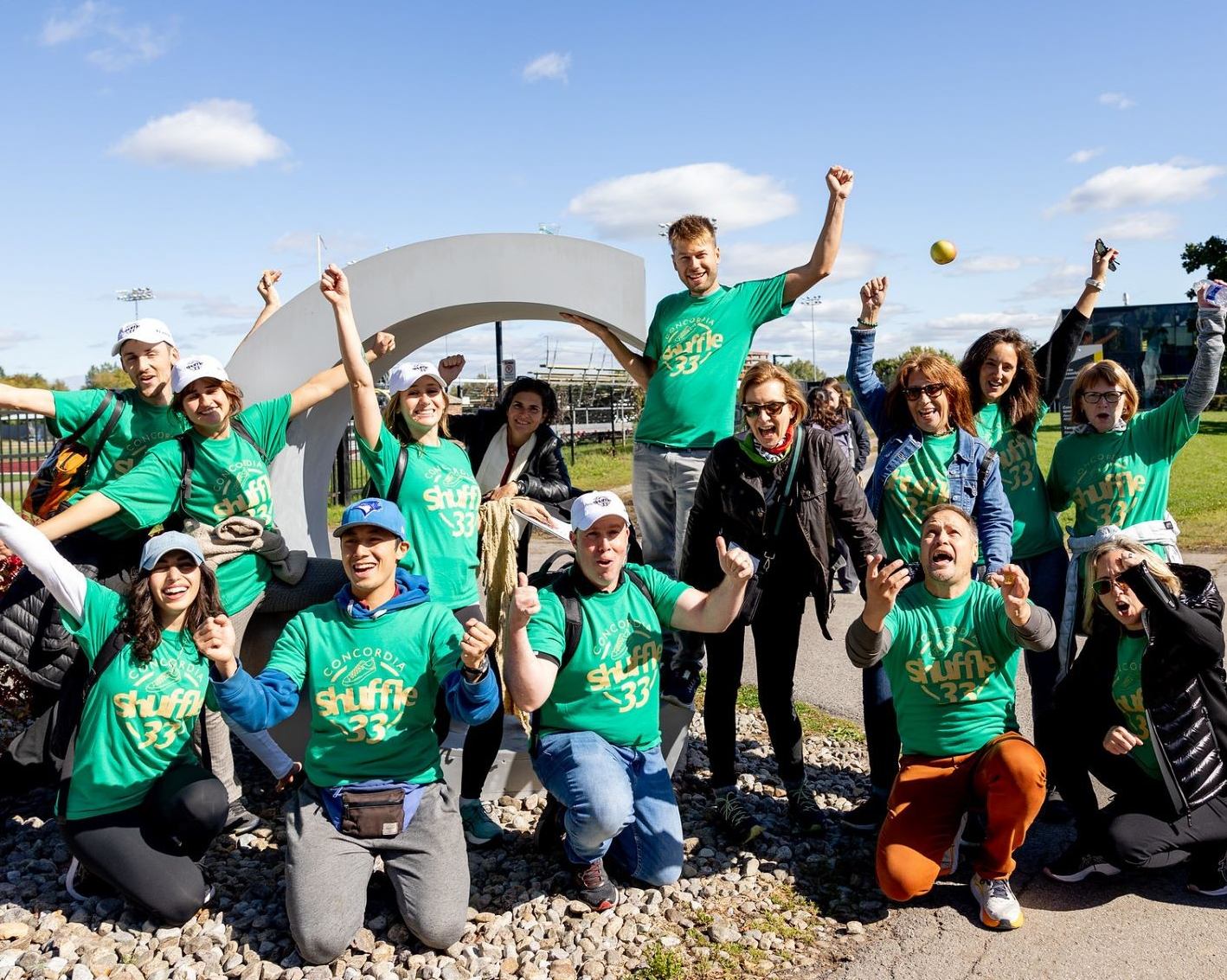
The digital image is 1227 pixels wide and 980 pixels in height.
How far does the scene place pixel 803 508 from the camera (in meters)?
3.74

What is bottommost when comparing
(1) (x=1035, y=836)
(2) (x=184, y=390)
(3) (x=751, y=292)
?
(1) (x=1035, y=836)

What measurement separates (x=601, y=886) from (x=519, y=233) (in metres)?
3.09

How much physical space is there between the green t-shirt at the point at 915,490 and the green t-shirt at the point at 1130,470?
729 millimetres

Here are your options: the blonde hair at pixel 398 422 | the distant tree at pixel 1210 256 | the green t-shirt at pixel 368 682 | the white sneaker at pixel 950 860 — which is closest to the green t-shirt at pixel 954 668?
the white sneaker at pixel 950 860

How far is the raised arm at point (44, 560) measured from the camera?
3312mm

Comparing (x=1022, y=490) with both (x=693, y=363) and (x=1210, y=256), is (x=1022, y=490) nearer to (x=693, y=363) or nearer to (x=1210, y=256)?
(x=693, y=363)

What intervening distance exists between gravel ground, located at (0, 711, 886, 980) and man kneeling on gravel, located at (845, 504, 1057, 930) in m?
0.33

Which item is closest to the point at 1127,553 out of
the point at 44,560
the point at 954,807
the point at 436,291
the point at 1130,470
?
the point at 1130,470

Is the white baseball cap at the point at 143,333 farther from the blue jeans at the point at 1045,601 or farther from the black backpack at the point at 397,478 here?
the blue jeans at the point at 1045,601

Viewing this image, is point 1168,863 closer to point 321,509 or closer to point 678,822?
point 678,822

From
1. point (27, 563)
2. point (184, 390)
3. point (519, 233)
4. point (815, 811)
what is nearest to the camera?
point (27, 563)

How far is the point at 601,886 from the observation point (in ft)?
11.5

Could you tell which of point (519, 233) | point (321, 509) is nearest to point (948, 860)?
point (519, 233)

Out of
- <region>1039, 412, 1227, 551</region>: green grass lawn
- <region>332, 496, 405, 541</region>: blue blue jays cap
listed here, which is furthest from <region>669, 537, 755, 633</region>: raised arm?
<region>1039, 412, 1227, 551</region>: green grass lawn
